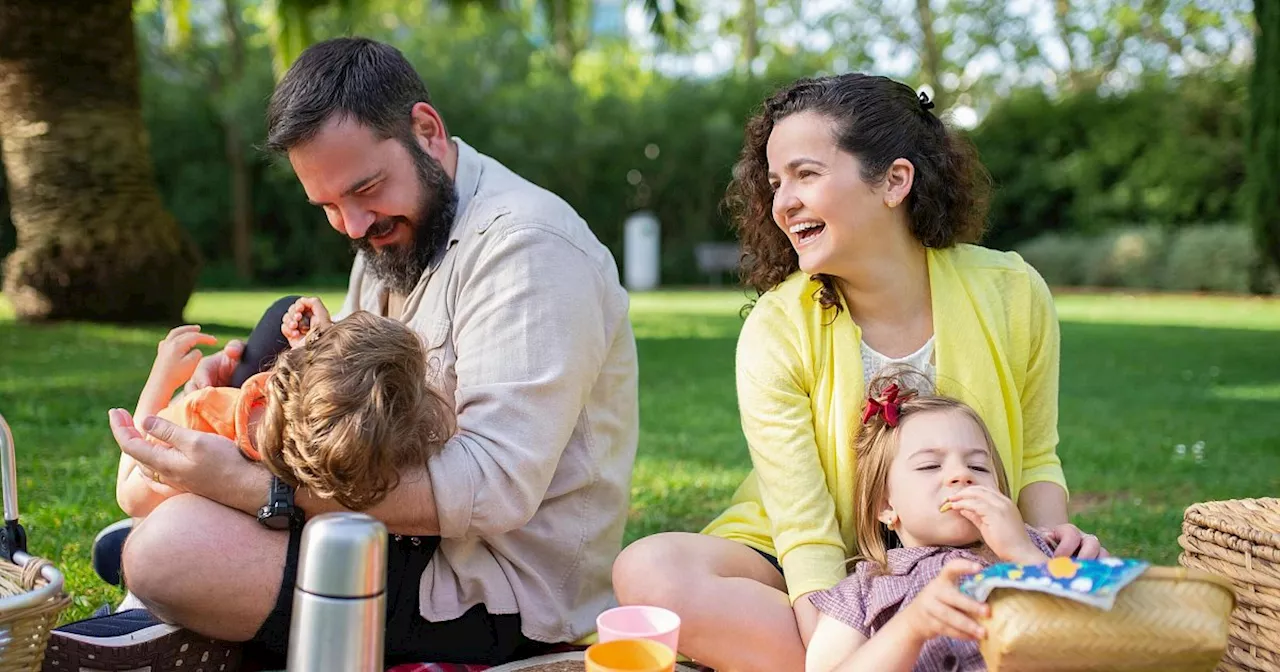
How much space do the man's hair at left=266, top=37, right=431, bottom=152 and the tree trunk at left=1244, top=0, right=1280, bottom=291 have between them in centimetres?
950

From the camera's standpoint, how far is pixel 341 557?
1.46m

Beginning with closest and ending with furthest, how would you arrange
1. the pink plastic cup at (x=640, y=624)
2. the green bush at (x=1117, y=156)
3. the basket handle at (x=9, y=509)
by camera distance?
the pink plastic cup at (x=640, y=624) < the basket handle at (x=9, y=509) < the green bush at (x=1117, y=156)

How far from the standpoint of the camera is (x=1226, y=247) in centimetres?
1798

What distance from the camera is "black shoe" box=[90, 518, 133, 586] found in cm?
297

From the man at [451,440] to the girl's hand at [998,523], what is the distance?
0.82m

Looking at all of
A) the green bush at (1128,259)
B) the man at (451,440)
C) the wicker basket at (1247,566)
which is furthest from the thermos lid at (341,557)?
the green bush at (1128,259)

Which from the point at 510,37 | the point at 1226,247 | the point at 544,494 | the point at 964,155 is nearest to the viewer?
the point at 544,494

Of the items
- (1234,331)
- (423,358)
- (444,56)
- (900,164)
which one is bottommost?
(1234,331)

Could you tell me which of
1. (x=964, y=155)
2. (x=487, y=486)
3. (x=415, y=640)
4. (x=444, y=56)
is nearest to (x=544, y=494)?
(x=487, y=486)

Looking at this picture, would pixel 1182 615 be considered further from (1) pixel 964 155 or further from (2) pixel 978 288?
(1) pixel 964 155

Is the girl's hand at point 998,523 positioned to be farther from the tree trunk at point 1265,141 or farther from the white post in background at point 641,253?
the white post in background at point 641,253

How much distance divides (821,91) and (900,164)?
241 millimetres

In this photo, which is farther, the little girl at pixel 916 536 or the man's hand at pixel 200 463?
the man's hand at pixel 200 463

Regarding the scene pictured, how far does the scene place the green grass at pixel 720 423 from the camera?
4191 millimetres
